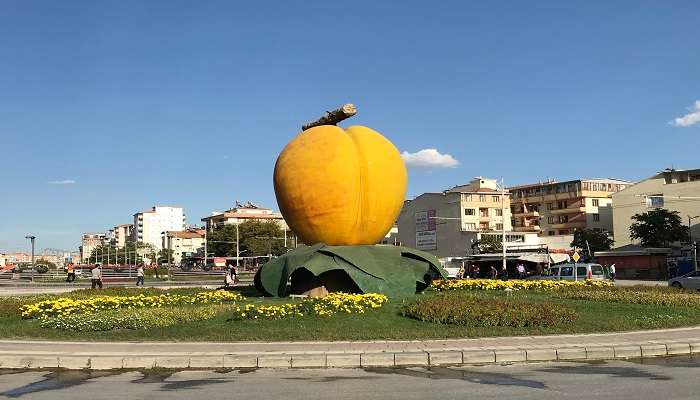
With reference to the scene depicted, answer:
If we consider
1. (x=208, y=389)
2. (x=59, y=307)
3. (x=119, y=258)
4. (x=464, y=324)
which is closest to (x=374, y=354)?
(x=208, y=389)

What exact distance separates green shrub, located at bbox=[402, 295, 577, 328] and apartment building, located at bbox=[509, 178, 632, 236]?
80.1 meters

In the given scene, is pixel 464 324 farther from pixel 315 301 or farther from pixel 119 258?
pixel 119 258

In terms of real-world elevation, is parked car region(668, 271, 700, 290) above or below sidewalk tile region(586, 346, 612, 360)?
below

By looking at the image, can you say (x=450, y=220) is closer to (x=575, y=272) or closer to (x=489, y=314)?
(x=575, y=272)

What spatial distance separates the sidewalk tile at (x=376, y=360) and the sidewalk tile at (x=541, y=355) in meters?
2.44

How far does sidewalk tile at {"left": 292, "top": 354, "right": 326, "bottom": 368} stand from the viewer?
33.9 feet

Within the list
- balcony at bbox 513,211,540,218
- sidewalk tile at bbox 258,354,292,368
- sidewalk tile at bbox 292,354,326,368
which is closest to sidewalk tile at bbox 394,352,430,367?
sidewalk tile at bbox 292,354,326,368

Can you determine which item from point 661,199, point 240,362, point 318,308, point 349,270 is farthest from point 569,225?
point 240,362

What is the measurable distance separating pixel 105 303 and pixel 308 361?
9219 mm

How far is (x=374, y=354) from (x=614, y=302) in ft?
34.3

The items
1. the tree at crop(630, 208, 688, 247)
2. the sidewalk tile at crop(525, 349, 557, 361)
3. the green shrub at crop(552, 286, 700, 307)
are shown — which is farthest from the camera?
the tree at crop(630, 208, 688, 247)

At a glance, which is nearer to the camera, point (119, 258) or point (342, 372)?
point (342, 372)

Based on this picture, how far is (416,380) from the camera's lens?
9.16m

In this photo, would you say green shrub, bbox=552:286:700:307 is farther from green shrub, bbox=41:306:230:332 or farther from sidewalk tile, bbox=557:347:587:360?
green shrub, bbox=41:306:230:332
